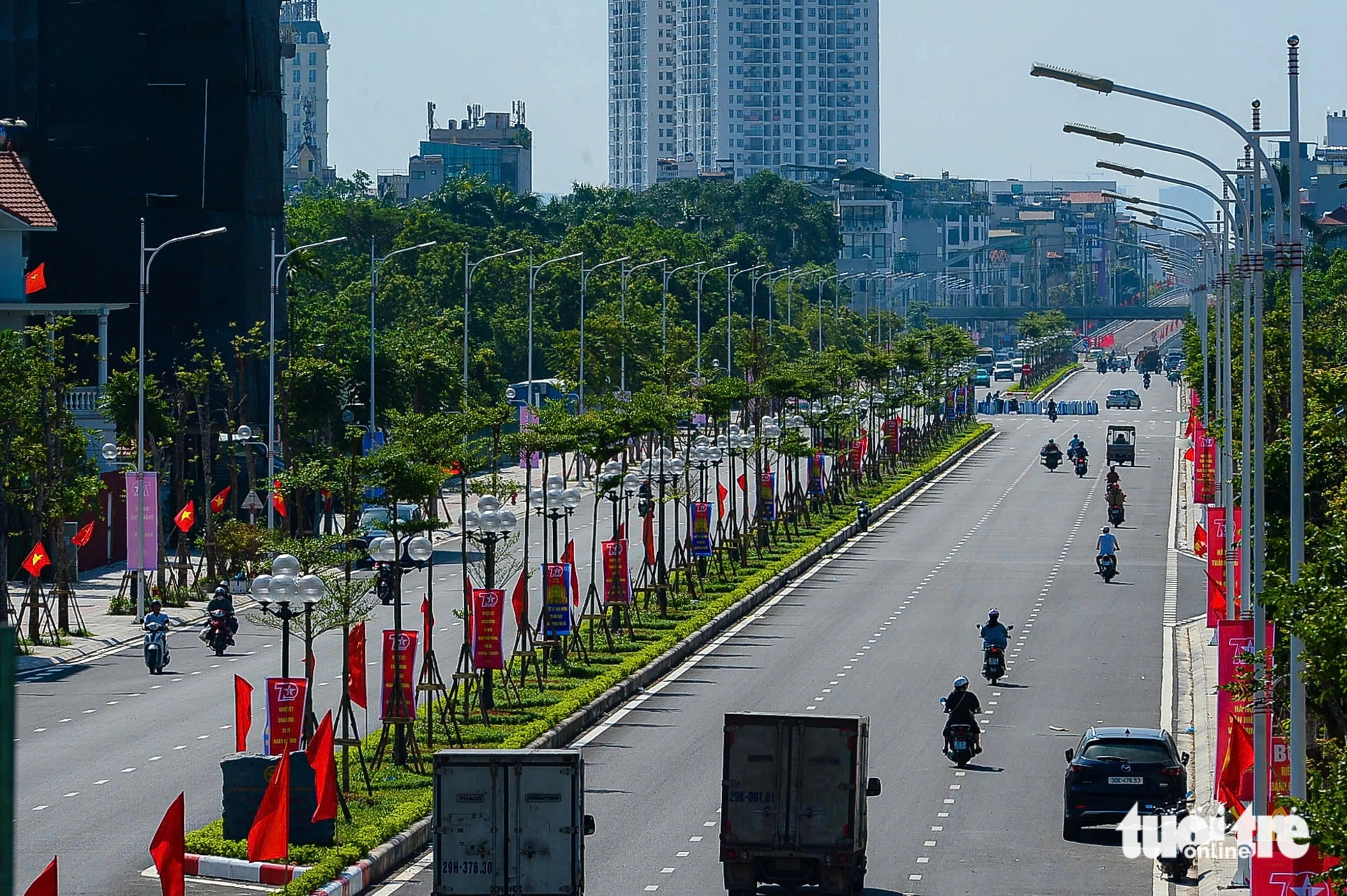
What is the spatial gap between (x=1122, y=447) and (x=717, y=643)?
162 feet

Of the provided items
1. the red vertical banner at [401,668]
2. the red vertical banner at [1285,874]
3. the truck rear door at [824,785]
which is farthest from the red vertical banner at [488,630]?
the red vertical banner at [1285,874]

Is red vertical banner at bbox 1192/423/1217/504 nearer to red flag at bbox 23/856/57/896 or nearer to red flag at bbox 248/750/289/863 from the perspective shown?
red flag at bbox 248/750/289/863

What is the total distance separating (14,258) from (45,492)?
15709 millimetres

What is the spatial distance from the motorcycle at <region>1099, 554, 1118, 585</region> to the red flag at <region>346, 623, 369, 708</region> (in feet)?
95.1

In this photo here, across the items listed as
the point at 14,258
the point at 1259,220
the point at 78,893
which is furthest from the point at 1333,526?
the point at 14,258

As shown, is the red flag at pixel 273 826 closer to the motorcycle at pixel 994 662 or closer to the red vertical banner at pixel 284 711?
the red vertical banner at pixel 284 711

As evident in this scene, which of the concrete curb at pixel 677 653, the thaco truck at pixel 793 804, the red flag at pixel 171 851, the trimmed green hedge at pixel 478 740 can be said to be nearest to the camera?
the red flag at pixel 171 851

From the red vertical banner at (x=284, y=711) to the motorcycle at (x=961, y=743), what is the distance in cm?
944

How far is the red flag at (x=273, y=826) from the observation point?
22.4 m

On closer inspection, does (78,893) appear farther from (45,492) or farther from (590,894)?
(45,492)

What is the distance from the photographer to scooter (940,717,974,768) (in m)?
29.9

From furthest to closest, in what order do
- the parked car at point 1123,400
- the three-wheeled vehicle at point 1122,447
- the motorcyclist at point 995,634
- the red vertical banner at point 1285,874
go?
the parked car at point 1123,400, the three-wheeled vehicle at point 1122,447, the motorcyclist at point 995,634, the red vertical banner at point 1285,874

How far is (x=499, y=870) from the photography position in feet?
66.1

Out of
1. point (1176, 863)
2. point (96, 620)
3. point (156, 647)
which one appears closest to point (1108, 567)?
point (96, 620)
